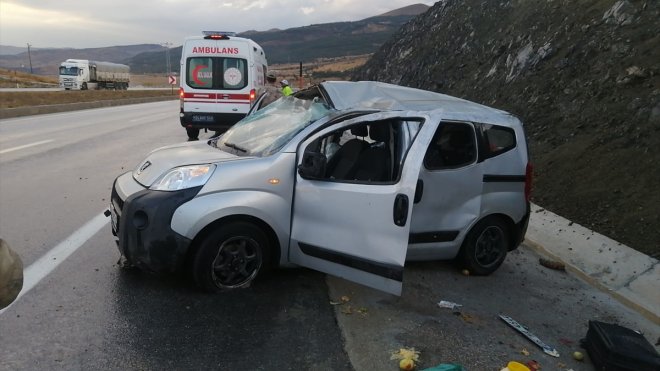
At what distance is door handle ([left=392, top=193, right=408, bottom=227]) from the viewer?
372 centimetres

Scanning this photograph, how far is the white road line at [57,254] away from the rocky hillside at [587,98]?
5726mm

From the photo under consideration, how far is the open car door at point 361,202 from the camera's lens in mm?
3770

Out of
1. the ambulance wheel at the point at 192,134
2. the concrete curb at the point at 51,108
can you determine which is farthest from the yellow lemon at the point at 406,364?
the concrete curb at the point at 51,108

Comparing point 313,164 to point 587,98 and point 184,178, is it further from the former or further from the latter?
point 587,98

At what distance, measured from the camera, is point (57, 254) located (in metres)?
4.93

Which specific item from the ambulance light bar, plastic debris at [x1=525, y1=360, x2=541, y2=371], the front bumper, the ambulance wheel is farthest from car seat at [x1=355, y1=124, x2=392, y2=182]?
the ambulance wheel

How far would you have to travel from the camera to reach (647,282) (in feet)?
16.3

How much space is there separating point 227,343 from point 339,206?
4.25ft

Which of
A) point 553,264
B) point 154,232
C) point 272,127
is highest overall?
point 272,127

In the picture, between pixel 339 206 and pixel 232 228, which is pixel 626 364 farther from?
pixel 232 228

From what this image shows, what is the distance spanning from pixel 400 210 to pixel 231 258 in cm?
145

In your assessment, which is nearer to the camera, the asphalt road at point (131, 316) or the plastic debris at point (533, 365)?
the asphalt road at point (131, 316)

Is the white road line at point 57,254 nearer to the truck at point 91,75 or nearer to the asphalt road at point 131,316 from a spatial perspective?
the asphalt road at point 131,316

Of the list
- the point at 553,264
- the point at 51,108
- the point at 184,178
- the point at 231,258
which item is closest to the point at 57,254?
the point at 184,178
